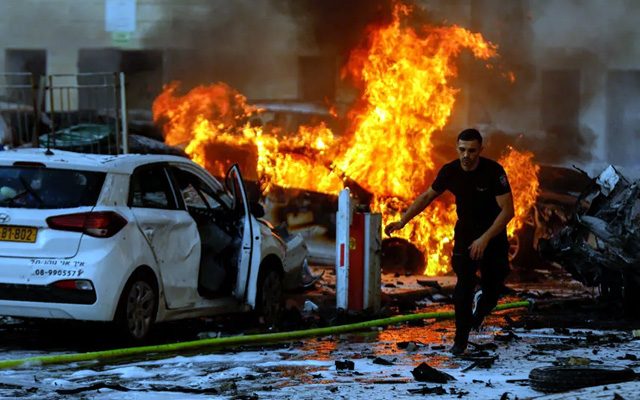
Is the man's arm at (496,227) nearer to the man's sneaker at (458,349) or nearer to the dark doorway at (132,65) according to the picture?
the man's sneaker at (458,349)

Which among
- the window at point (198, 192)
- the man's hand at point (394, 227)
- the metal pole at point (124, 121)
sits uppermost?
the metal pole at point (124, 121)

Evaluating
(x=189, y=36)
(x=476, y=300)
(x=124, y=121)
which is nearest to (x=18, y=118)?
(x=124, y=121)

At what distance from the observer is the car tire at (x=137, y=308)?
357 inches

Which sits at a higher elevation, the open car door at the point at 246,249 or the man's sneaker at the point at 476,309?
the open car door at the point at 246,249

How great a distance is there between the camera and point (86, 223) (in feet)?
29.5

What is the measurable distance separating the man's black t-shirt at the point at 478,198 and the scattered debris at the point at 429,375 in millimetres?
1514

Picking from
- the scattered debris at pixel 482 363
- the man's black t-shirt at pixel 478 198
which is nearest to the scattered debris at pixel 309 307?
the man's black t-shirt at pixel 478 198

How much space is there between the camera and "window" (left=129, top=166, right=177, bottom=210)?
9633 millimetres

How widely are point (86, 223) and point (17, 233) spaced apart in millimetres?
539

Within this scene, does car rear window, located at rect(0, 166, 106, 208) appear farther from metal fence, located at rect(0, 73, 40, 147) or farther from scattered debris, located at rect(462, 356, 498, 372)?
metal fence, located at rect(0, 73, 40, 147)

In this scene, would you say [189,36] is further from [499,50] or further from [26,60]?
[499,50]

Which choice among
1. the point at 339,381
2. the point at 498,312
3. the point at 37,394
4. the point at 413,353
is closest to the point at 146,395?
the point at 37,394

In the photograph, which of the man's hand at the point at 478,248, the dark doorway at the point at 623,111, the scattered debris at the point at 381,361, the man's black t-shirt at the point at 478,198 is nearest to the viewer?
the scattered debris at the point at 381,361

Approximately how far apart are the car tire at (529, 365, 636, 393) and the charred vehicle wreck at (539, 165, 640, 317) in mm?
3937
